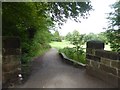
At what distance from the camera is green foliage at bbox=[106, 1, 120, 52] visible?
1021cm

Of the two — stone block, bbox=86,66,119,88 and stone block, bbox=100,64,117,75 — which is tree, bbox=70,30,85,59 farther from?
stone block, bbox=100,64,117,75

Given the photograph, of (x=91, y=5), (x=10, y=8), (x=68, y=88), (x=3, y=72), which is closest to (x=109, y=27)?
(x=91, y=5)

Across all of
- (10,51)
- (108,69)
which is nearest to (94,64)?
(108,69)

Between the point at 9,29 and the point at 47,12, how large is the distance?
143 inches

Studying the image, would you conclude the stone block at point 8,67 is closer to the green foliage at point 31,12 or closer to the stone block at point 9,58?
the stone block at point 9,58

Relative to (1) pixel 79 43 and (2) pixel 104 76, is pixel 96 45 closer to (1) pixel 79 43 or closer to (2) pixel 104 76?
(2) pixel 104 76

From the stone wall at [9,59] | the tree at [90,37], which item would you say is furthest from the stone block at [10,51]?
the tree at [90,37]

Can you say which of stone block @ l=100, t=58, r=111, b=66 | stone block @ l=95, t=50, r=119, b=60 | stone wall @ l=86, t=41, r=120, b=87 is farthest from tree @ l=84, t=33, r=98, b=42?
stone block @ l=100, t=58, r=111, b=66

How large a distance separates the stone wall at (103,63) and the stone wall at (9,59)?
99.1 inches

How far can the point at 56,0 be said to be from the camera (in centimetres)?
1109

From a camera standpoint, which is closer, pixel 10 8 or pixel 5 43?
pixel 5 43

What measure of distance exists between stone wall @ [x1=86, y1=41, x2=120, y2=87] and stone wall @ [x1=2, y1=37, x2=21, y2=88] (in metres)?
2.52

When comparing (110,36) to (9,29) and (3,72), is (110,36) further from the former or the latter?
(3,72)

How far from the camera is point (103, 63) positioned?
6949 millimetres
